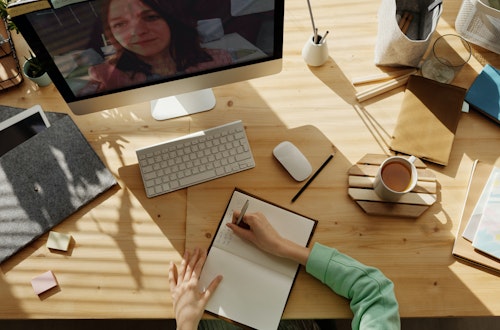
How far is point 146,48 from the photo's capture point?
2.82ft

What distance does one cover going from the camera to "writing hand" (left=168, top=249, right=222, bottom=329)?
2.89 feet

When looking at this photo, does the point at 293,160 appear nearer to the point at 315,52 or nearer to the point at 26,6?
the point at 315,52

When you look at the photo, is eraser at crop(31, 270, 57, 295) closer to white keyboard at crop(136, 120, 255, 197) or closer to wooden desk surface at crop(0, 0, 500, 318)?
wooden desk surface at crop(0, 0, 500, 318)

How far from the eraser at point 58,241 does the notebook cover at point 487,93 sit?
1095mm

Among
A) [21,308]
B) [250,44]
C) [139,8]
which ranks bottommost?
[21,308]

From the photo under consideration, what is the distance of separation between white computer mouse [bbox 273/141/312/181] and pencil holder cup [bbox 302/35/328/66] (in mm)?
266

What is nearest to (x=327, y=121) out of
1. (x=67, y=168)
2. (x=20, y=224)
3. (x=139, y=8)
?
(x=139, y=8)

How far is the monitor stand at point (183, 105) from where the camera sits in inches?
43.3

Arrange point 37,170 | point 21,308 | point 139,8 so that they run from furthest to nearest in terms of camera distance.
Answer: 1. point 37,170
2. point 21,308
3. point 139,8

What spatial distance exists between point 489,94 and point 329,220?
57 cm

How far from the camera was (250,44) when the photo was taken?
3.02 feet

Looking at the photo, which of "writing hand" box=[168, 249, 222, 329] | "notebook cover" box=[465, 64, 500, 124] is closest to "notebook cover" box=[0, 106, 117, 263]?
"writing hand" box=[168, 249, 222, 329]

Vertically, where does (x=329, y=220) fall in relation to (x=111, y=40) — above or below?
below

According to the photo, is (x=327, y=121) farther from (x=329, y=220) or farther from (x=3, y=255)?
(x=3, y=255)
